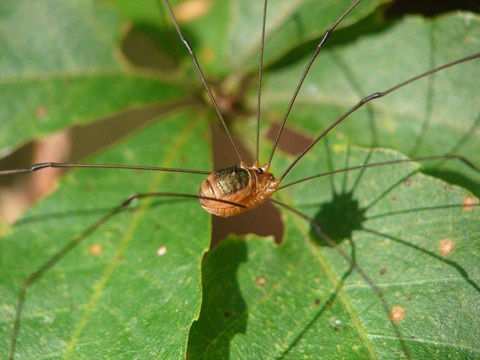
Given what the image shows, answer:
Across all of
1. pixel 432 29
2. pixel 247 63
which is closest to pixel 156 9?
pixel 247 63

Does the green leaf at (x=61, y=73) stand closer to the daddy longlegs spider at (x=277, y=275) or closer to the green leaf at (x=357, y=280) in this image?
the daddy longlegs spider at (x=277, y=275)

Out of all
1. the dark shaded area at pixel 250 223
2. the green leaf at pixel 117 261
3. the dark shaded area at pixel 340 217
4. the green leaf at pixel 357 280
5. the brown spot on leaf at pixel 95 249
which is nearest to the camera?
the green leaf at pixel 357 280

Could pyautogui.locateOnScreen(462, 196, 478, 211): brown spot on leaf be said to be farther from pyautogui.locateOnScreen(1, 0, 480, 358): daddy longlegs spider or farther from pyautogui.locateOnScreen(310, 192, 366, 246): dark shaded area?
pyautogui.locateOnScreen(310, 192, 366, 246): dark shaded area

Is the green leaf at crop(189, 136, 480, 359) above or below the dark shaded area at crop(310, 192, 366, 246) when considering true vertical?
below

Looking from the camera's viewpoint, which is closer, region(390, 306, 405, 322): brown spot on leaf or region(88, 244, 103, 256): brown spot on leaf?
region(390, 306, 405, 322): brown spot on leaf

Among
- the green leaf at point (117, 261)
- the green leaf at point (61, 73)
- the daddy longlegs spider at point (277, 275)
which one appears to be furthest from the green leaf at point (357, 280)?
the green leaf at point (61, 73)

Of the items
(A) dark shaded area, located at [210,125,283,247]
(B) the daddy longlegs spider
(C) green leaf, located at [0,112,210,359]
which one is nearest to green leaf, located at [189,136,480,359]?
(B) the daddy longlegs spider

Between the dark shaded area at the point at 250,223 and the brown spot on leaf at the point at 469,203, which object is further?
the dark shaded area at the point at 250,223

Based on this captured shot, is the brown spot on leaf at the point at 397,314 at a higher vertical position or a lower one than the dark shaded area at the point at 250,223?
lower

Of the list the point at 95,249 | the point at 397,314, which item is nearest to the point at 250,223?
the point at 95,249
